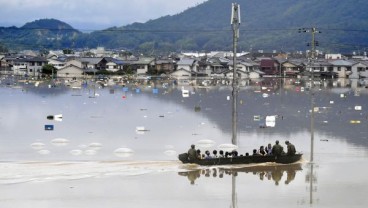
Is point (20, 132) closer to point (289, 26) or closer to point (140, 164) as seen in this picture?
point (140, 164)

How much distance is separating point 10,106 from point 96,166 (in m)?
19.2

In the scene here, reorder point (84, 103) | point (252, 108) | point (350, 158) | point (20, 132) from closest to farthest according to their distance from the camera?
point (350, 158) → point (20, 132) → point (252, 108) → point (84, 103)

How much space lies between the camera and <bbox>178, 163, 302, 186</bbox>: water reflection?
17.0 m

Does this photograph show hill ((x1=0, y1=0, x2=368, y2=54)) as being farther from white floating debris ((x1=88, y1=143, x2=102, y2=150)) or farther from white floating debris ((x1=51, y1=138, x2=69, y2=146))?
white floating debris ((x1=88, y1=143, x2=102, y2=150))

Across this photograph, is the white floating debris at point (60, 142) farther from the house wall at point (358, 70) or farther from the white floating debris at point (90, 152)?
the house wall at point (358, 70)

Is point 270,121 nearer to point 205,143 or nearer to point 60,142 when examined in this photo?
point 205,143

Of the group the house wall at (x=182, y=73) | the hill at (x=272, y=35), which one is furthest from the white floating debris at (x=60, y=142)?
the hill at (x=272, y=35)

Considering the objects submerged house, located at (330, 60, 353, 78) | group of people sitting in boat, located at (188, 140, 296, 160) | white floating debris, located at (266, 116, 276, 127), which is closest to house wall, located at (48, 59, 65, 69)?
submerged house, located at (330, 60, 353, 78)

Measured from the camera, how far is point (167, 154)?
20250 mm

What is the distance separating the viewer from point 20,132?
25.0 metres

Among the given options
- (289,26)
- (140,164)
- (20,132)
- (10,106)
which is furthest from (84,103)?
(289,26)

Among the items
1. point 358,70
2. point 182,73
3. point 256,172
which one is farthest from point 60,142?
point 358,70

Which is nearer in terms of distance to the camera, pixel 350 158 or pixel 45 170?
pixel 45 170

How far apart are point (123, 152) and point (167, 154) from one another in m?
1.21
